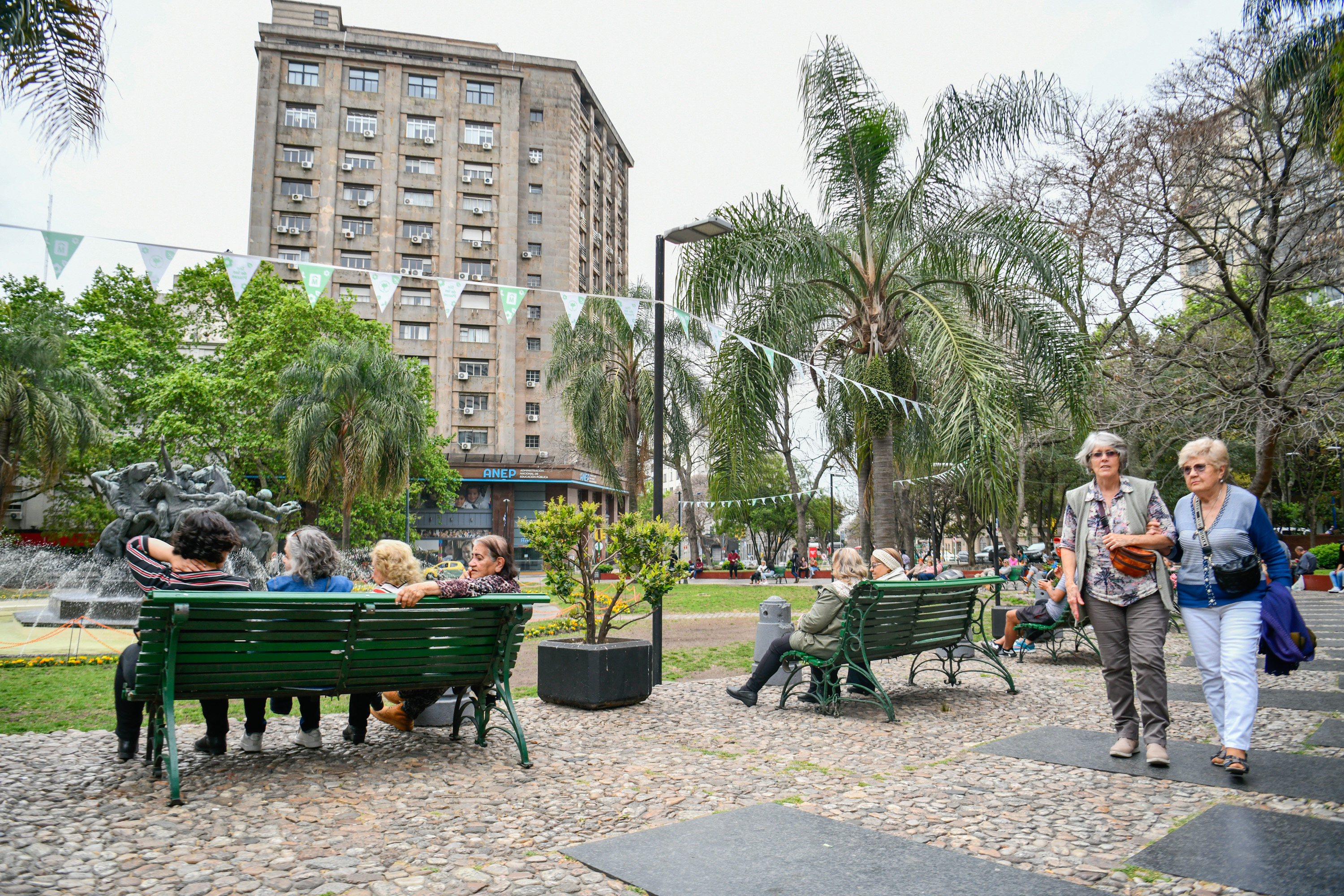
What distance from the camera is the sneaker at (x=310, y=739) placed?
4.87 meters

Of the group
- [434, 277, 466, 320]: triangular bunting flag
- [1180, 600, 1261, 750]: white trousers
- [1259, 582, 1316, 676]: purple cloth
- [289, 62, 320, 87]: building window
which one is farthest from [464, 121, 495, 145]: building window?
[1259, 582, 1316, 676]: purple cloth

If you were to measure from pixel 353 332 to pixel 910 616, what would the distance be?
31.3 m

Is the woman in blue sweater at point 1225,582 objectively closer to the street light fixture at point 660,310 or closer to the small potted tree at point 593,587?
the small potted tree at point 593,587

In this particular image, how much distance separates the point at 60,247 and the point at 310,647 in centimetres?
590

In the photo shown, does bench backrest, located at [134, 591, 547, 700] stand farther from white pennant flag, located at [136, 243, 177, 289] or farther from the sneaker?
white pennant flag, located at [136, 243, 177, 289]

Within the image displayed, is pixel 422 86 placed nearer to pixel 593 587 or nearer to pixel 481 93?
pixel 481 93

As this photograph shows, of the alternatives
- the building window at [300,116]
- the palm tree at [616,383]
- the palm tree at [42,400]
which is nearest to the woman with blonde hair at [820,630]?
the palm tree at [616,383]

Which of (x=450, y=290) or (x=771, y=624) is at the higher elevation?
(x=450, y=290)

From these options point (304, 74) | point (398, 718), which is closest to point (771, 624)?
point (398, 718)

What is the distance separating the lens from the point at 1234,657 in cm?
425

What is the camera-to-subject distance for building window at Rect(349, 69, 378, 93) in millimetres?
53062

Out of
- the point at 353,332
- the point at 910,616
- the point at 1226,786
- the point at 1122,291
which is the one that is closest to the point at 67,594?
the point at 910,616

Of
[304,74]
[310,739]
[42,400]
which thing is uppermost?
[304,74]

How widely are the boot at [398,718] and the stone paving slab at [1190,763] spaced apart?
348 cm
